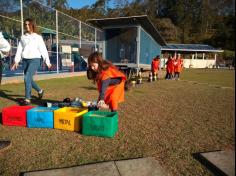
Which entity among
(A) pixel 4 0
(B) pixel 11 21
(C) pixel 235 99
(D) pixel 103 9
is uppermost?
(D) pixel 103 9

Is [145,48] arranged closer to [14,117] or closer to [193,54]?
[14,117]

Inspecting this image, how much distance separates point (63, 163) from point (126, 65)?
591 inches

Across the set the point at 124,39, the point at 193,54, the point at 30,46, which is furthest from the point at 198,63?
the point at 30,46

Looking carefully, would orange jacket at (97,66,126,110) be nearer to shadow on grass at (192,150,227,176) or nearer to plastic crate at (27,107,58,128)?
plastic crate at (27,107,58,128)

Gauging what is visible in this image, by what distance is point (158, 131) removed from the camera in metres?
4.37

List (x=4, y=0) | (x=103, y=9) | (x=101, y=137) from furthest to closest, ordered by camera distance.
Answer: (x=103, y=9)
(x=4, y=0)
(x=101, y=137)

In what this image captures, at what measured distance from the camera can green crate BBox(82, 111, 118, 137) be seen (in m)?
3.92

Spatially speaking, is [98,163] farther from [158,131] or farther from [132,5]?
[132,5]

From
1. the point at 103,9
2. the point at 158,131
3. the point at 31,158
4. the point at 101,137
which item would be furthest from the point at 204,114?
the point at 103,9

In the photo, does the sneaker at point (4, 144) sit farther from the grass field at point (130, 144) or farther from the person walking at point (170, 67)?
the person walking at point (170, 67)

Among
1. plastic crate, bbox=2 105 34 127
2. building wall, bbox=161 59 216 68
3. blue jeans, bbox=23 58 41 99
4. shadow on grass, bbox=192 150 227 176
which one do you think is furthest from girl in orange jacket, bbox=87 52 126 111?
building wall, bbox=161 59 216 68

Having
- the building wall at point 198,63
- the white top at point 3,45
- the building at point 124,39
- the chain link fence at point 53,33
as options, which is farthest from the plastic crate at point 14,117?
the building wall at point 198,63

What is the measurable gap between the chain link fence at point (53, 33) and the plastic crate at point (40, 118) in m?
8.66

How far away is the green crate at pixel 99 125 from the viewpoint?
3920 millimetres
